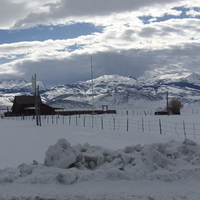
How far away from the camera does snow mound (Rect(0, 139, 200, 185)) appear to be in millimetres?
9023

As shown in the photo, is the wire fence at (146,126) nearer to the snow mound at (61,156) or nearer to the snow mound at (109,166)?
the snow mound at (109,166)

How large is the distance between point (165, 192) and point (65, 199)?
2.54 m

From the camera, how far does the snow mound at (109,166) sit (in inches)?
355

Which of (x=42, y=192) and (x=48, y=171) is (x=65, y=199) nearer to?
(x=42, y=192)

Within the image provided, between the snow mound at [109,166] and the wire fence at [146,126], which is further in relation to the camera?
the wire fence at [146,126]

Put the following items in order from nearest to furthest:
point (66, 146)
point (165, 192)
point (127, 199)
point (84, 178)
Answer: point (127, 199), point (165, 192), point (84, 178), point (66, 146)

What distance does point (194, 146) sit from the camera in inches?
453

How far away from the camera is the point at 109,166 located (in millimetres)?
10109

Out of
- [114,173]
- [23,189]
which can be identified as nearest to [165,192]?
[114,173]

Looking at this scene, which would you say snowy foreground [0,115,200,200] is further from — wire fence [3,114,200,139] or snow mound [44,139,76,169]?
wire fence [3,114,200,139]

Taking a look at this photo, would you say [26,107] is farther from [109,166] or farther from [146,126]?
[109,166]

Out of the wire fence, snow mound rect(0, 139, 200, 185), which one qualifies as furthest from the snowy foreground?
the wire fence

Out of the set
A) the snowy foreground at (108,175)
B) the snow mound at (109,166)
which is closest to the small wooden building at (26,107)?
the snowy foreground at (108,175)

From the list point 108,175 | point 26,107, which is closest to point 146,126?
point 108,175
